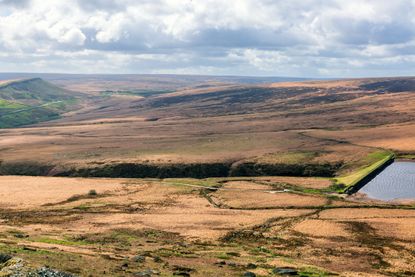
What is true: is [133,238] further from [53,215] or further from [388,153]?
[388,153]

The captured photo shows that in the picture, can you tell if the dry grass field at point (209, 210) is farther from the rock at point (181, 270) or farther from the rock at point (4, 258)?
the rock at point (4, 258)

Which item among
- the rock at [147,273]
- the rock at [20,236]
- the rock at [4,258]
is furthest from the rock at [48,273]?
the rock at [20,236]

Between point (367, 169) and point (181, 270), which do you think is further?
point (367, 169)

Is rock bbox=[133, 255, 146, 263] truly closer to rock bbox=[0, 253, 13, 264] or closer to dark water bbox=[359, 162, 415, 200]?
rock bbox=[0, 253, 13, 264]

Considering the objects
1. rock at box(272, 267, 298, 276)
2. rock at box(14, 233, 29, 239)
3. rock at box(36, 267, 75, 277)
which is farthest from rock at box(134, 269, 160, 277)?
rock at box(14, 233, 29, 239)

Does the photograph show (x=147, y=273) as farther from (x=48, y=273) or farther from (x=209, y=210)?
(x=209, y=210)

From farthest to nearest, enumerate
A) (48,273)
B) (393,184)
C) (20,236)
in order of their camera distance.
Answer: (393,184)
(20,236)
(48,273)

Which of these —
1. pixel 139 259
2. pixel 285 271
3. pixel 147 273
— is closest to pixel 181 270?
pixel 147 273

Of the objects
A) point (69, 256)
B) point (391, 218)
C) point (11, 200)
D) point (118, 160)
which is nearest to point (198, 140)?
point (118, 160)

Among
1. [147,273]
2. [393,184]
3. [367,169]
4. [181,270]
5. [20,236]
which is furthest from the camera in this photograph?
[367,169]
